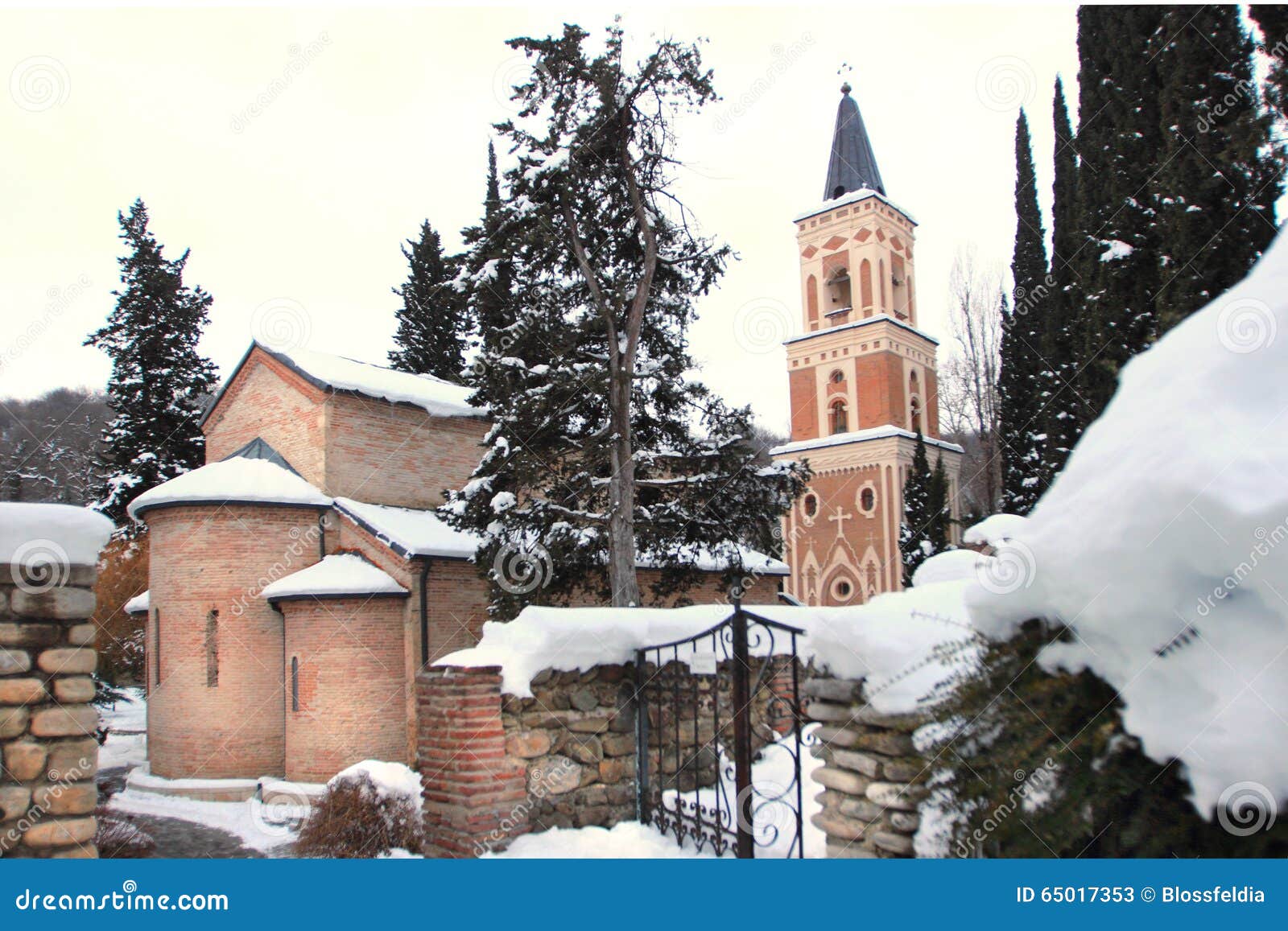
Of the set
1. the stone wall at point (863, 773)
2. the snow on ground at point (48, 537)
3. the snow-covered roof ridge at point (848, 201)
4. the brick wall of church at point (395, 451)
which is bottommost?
the stone wall at point (863, 773)

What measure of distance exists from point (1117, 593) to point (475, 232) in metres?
11.7

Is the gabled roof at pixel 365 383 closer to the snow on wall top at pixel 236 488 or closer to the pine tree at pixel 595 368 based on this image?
the snow on wall top at pixel 236 488

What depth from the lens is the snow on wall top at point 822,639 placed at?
9.74 ft

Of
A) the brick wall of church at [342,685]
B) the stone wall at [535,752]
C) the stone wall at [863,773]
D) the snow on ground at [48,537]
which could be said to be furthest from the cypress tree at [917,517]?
the snow on ground at [48,537]

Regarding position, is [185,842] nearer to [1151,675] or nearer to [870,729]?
[870,729]

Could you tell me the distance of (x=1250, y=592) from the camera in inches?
71.8

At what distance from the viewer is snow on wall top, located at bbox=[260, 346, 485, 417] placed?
16141 millimetres
